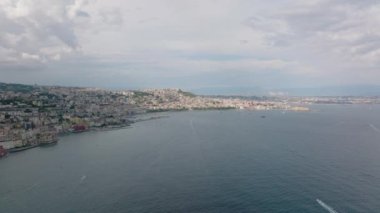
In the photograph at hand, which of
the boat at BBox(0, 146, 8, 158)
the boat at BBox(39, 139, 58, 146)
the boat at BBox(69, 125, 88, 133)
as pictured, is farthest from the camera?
the boat at BBox(69, 125, 88, 133)

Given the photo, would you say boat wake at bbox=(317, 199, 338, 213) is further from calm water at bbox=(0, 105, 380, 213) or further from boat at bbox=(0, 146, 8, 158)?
boat at bbox=(0, 146, 8, 158)

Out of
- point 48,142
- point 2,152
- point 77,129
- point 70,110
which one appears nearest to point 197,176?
point 2,152

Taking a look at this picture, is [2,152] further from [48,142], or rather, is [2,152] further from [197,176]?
[197,176]

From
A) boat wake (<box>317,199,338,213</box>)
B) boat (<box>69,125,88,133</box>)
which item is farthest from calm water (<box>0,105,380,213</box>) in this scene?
boat (<box>69,125,88,133</box>)

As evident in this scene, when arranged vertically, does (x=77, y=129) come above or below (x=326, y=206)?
below

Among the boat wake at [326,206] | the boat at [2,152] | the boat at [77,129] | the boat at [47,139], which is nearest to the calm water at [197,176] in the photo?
the boat wake at [326,206]

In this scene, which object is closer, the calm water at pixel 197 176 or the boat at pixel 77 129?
the calm water at pixel 197 176

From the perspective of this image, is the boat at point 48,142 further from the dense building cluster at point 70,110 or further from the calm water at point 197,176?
the calm water at point 197,176

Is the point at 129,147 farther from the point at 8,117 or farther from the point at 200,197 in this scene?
the point at 8,117
